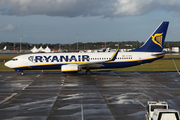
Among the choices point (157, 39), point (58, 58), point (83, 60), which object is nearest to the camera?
point (58, 58)

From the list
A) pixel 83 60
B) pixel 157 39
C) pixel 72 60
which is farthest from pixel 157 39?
pixel 72 60

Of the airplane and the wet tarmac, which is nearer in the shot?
the wet tarmac

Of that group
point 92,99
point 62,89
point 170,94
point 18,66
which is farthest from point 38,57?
point 170,94

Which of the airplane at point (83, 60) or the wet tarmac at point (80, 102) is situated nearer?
the wet tarmac at point (80, 102)

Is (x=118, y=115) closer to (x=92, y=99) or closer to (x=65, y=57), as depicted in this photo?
(x=92, y=99)

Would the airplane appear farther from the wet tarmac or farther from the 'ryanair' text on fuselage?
the wet tarmac

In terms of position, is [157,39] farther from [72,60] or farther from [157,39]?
[72,60]

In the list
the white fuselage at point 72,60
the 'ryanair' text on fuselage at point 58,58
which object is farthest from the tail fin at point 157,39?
the 'ryanair' text on fuselage at point 58,58

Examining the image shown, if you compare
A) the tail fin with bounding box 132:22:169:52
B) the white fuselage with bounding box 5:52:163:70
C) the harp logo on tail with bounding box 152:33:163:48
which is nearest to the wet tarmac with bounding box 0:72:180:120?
the white fuselage with bounding box 5:52:163:70

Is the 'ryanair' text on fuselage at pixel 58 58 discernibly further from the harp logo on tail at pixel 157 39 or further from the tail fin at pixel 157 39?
the harp logo on tail at pixel 157 39

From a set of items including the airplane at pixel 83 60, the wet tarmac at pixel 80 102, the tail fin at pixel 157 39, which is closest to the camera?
the wet tarmac at pixel 80 102

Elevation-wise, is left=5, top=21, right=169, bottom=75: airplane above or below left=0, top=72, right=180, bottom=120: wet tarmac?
above

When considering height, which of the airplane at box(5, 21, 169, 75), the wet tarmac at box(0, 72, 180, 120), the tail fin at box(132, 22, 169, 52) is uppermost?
the tail fin at box(132, 22, 169, 52)

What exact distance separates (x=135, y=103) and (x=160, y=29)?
24.3 metres
